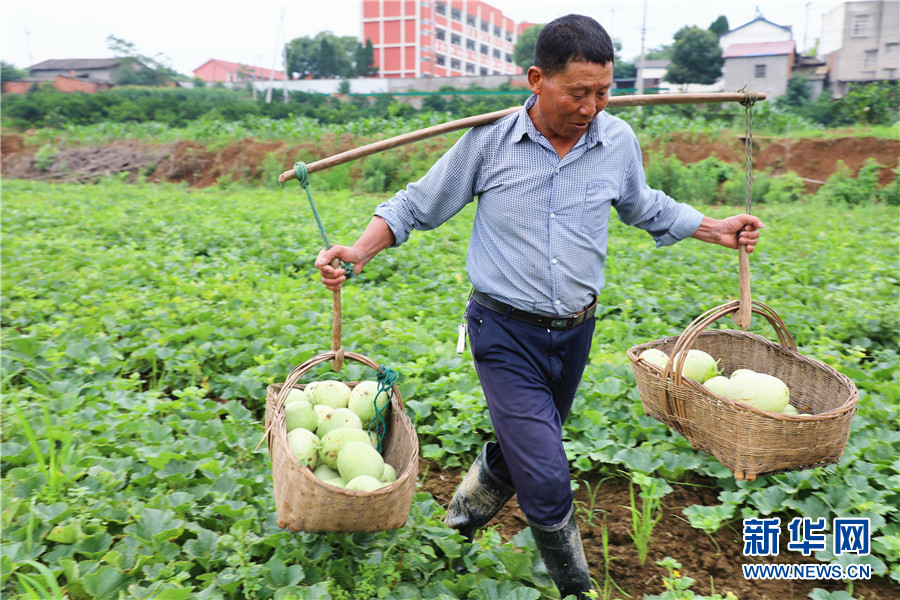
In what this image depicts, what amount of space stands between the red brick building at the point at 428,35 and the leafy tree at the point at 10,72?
27.3 meters

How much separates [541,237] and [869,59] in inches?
1808

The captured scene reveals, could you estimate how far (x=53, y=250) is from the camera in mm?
6949

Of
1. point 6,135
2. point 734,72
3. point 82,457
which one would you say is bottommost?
point 82,457

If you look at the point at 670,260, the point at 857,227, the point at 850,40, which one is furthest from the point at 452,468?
the point at 850,40

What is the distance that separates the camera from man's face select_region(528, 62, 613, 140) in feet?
7.20

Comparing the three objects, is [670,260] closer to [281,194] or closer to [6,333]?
[6,333]

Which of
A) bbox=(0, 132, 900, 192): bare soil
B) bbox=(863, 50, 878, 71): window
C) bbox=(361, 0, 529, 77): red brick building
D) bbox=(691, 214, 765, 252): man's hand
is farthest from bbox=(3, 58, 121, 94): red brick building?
bbox=(691, 214, 765, 252): man's hand

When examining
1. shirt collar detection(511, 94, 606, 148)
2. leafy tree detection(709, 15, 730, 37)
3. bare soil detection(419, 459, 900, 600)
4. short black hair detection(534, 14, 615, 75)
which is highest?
leafy tree detection(709, 15, 730, 37)

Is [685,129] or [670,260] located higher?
[685,129]

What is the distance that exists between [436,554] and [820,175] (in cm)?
1547

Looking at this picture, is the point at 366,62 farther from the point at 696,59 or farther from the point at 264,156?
the point at 264,156

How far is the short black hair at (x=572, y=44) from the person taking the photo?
217 centimetres

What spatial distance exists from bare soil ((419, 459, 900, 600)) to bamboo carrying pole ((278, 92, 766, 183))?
62.1 inches

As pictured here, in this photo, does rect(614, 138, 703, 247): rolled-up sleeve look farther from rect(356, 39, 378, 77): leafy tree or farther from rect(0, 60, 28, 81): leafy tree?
rect(356, 39, 378, 77): leafy tree
